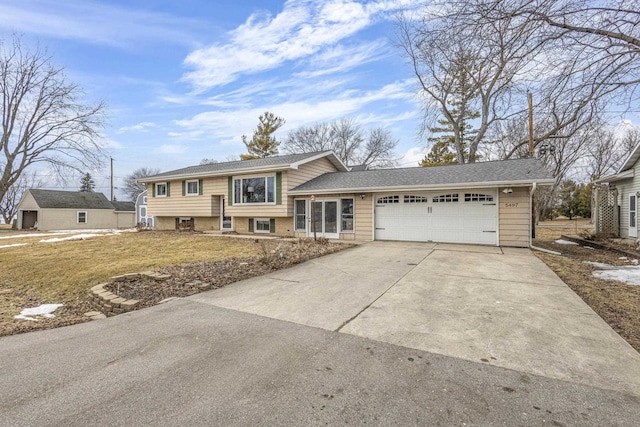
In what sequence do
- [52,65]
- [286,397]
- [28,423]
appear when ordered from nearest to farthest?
[28,423]
[286,397]
[52,65]

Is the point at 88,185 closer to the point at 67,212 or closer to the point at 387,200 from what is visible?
the point at 67,212

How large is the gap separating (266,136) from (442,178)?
75.2 feet

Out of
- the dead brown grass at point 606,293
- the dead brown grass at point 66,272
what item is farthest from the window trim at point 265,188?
the dead brown grass at point 606,293

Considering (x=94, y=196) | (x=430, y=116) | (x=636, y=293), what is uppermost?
(x=430, y=116)

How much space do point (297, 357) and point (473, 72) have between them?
226 inches

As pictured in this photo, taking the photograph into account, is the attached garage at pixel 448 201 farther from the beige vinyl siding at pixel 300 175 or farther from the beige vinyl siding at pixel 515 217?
the beige vinyl siding at pixel 300 175

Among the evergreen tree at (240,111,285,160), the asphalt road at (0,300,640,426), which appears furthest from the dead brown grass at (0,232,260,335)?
the evergreen tree at (240,111,285,160)

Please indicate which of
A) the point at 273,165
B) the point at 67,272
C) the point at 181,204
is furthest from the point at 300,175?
the point at 67,272

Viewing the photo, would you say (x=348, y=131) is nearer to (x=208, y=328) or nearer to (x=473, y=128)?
(x=473, y=128)

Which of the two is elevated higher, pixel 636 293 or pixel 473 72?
pixel 473 72

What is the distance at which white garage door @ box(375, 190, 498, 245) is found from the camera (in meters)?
11.0

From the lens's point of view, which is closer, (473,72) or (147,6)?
(473,72)

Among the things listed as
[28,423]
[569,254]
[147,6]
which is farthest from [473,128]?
[28,423]

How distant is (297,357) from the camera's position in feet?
9.30
